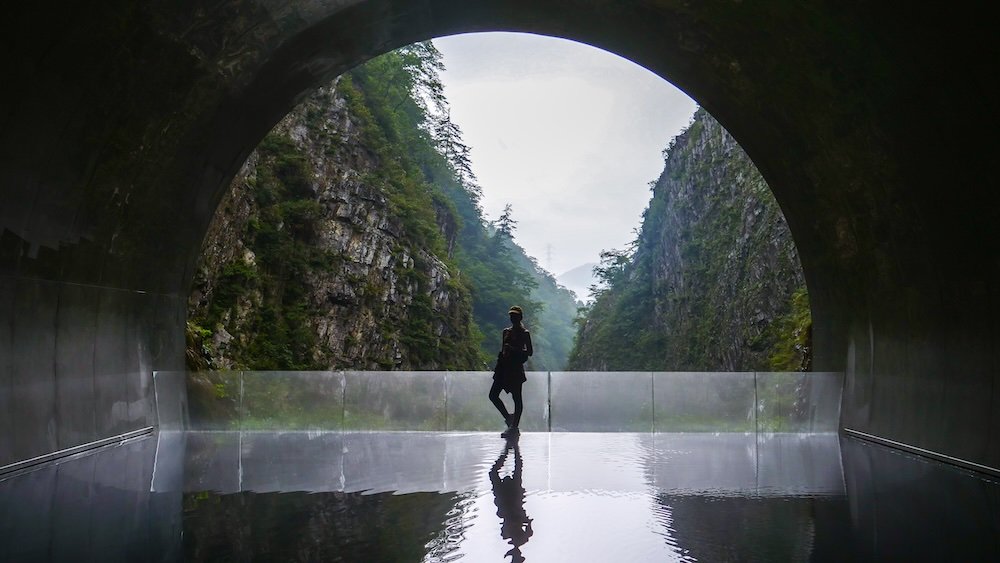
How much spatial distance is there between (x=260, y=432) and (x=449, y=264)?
41127 mm

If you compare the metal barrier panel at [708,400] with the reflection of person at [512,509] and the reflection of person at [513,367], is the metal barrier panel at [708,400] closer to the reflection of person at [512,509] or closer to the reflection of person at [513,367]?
the reflection of person at [513,367]

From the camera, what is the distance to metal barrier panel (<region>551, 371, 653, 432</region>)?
42.6 ft

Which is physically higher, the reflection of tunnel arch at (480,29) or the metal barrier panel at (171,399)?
the reflection of tunnel arch at (480,29)

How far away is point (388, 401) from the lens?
42.5 feet

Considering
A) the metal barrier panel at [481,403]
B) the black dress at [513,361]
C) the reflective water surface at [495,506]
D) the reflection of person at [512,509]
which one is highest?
the black dress at [513,361]

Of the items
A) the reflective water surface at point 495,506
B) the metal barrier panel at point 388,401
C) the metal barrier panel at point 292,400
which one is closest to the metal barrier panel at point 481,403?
the metal barrier panel at point 388,401

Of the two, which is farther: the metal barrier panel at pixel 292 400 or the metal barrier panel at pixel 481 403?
the metal barrier panel at pixel 481 403

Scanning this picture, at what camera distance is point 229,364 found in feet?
100

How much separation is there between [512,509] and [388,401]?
7128mm

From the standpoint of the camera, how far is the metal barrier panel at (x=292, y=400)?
12859 mm

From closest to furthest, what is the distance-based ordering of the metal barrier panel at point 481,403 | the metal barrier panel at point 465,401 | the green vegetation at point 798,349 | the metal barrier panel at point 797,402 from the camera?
the metal barrier panel at point 797,402 < the metal barrier panel at point 465,401 < the metal barrier panel at point 481,403 < the green vegetation at point 798,349

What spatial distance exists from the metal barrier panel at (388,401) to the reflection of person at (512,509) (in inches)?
159

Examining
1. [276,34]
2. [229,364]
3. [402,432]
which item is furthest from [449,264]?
[276,34]

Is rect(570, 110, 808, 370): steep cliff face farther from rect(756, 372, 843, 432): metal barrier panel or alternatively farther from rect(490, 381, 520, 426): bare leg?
rect(490, 381, 520, 426): bare leg
